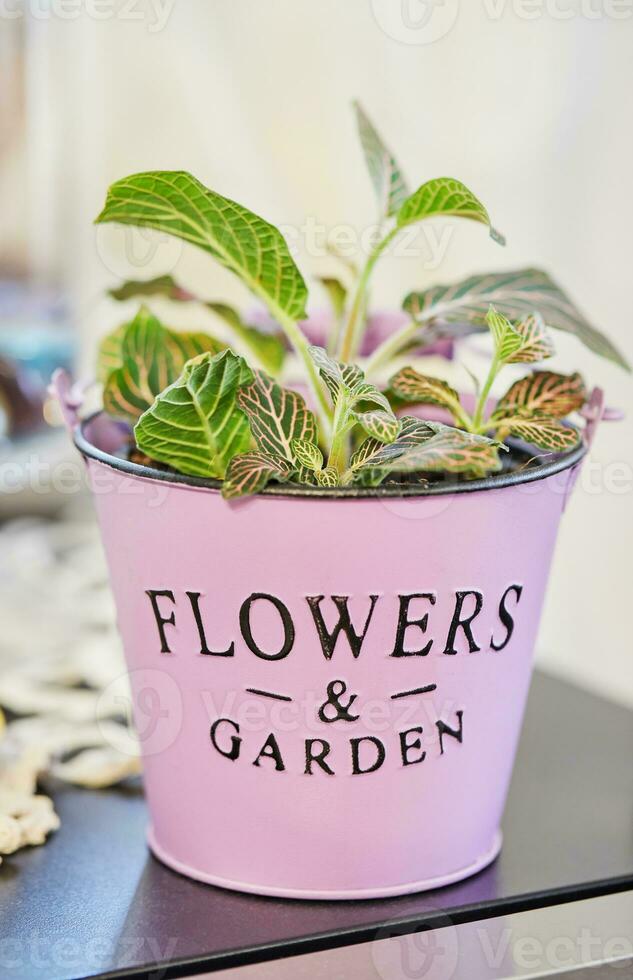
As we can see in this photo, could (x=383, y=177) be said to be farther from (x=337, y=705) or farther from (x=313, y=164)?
(x=313, y=164)

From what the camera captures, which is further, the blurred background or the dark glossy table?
the blurred background

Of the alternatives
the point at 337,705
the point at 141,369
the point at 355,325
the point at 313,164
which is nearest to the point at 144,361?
the point at 141,369

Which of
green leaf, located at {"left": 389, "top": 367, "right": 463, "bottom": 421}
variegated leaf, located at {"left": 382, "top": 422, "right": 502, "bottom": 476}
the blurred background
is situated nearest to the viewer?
variegated leaf, located at {"left": 382, "top": 422, "right": 502, "bottom": 476}

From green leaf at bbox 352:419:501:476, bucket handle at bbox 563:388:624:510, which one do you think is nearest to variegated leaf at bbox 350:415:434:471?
green leaf at bbox 352:419:501:476

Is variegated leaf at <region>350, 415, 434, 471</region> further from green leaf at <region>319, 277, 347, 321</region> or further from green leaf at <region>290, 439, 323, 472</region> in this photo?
green leaf at <region>319, 277, 347, 321</region>

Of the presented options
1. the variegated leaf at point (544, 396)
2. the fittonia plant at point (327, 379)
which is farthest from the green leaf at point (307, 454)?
the variegated leaf at point (544, 396)

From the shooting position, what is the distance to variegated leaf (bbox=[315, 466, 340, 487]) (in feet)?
1.43

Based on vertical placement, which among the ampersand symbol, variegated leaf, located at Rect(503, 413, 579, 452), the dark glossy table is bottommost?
the dark glossy table

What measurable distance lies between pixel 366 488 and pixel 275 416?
60mm

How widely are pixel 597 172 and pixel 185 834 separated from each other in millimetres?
633

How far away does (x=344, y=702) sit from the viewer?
442 millimetres

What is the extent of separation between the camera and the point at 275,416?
45 centimetres

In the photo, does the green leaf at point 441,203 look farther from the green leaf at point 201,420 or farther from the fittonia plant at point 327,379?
the green leaf at point 201,420

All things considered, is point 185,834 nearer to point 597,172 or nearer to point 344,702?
point 344,702
